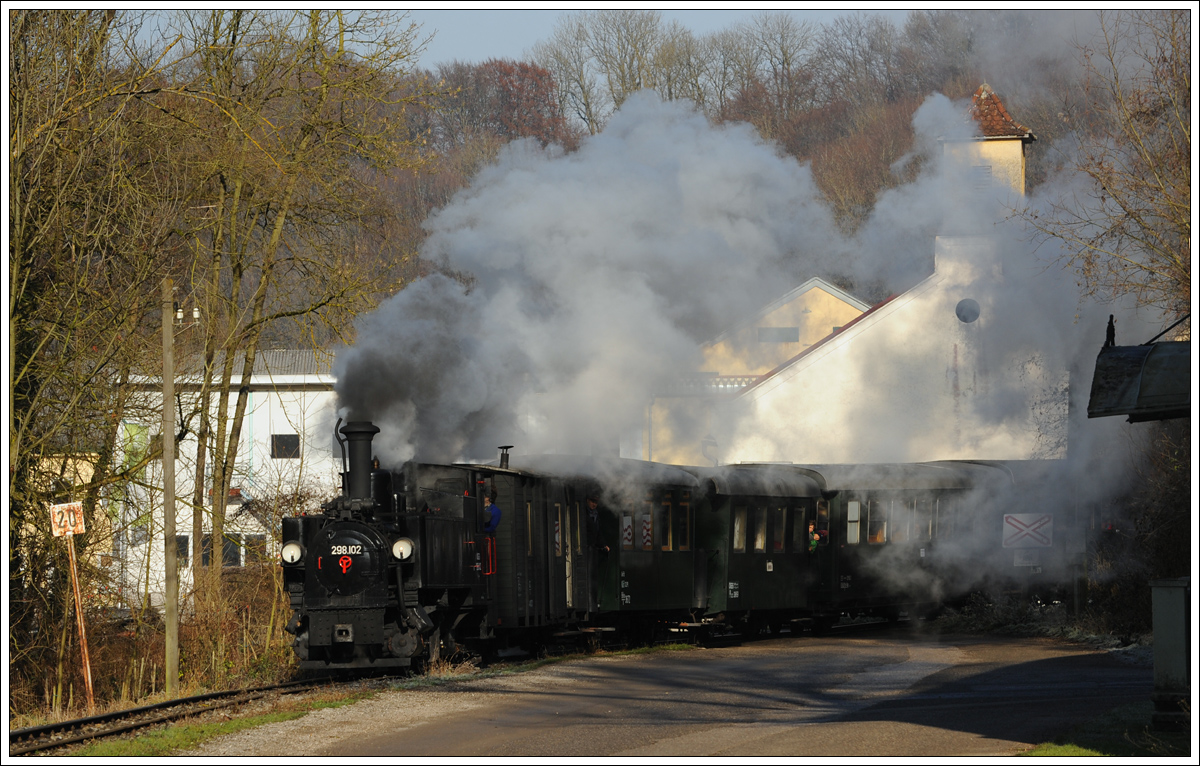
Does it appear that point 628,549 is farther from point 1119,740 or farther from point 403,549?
point 1119,740

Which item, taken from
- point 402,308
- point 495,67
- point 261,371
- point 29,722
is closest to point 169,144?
point 402,308

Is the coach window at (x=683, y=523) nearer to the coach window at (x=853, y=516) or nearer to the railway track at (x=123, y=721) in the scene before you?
the coach window at (x=853, y=516)

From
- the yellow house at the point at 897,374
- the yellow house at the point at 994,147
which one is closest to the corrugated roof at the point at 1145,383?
the yellow house at the point at 897,374

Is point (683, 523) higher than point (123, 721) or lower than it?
higher

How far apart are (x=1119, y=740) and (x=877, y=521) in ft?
45.8

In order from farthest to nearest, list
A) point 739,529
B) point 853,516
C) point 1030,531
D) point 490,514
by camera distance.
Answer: point 853,516 < point 739,529 < point 1030,531 < point 490,514

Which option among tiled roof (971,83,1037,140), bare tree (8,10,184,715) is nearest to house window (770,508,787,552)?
bare tree (8,10,184,715)

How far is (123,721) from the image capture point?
1305cm

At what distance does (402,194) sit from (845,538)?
71.6 ft

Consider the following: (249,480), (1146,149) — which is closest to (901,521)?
(1146,149)

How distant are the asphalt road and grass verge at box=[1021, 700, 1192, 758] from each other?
0.30 m

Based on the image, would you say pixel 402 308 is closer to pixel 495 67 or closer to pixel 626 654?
pixel 626 654

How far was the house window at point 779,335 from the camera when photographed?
3678 cm

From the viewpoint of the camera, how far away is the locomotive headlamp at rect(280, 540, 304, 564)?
15539 millimetres
